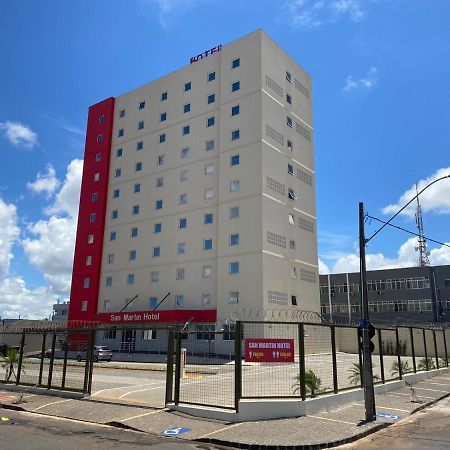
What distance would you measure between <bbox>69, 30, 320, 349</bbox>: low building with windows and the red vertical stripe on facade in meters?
0.21

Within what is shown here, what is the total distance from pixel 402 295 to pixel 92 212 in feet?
174

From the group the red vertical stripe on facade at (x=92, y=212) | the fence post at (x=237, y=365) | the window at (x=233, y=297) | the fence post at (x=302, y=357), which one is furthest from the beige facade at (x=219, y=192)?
the fence post at (x=237, y=365)

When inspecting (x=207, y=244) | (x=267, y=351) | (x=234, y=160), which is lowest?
(x=267, y=351)

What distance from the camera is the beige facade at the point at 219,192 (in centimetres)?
4953

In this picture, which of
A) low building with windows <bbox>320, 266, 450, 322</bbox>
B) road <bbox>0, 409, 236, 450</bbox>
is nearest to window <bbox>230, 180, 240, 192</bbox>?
low building with windows <bbox>320, 266, 450, 322</bbox>

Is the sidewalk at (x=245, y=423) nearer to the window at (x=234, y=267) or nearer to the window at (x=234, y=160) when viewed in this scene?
the window at (x=234, y=267)

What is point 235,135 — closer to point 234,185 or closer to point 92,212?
point 234,185

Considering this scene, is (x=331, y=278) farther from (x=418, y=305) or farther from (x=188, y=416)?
(x=188, y=416)

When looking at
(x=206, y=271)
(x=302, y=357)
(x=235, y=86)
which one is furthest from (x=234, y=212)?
(x=302, y=357)

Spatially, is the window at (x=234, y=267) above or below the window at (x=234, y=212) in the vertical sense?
below

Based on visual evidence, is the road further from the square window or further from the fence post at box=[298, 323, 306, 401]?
the square window

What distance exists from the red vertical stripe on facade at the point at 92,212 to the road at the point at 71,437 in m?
47.5

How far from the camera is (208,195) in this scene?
5412 centimetres

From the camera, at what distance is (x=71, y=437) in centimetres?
1201
